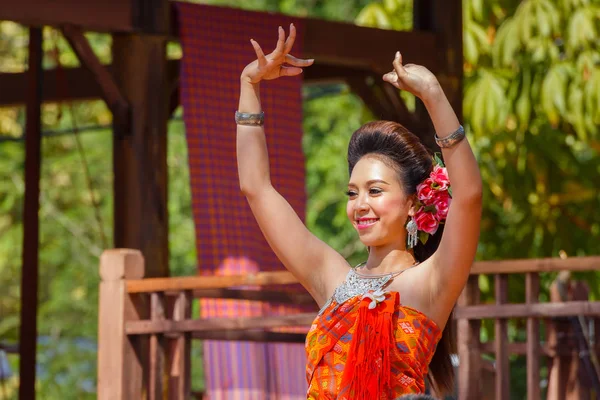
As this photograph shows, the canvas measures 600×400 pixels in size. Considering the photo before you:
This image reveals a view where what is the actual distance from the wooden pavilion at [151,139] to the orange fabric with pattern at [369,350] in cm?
160

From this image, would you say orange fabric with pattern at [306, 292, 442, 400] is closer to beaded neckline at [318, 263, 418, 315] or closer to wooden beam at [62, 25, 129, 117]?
beaded neckline at [318, 263, 418, 315]

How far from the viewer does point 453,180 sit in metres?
2.50

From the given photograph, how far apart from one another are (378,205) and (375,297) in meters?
0.21

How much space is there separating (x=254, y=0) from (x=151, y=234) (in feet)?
29.8

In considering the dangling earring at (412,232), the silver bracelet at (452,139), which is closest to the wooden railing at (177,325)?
the dangling earring at (412,232)

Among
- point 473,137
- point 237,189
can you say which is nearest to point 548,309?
point 237,189

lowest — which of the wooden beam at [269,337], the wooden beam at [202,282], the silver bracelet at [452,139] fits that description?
the wooden beam at [269,337]

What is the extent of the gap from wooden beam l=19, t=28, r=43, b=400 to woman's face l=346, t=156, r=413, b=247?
12.7 feet

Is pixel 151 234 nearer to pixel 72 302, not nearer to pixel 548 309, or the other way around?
pixel 548 309

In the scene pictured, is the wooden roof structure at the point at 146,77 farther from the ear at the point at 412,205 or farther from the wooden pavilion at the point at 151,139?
the ear at the point at 412,205

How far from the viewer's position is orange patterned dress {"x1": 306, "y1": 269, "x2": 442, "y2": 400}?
101 inches

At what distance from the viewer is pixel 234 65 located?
5793mm

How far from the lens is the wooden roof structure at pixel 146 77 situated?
5402mm

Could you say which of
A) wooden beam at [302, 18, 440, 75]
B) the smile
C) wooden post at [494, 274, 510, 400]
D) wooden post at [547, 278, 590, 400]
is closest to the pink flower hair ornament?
the smile
